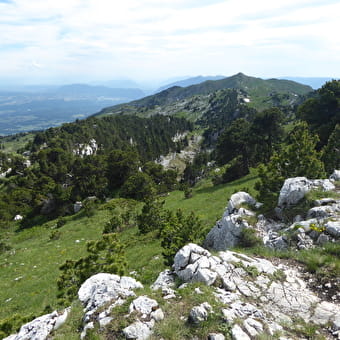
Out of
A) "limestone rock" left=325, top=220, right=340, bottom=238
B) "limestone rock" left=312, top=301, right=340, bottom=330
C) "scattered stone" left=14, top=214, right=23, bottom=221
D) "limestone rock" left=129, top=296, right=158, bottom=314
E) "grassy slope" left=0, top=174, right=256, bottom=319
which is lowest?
"scattered stone" left=14, top=214, right=23, bottom=221

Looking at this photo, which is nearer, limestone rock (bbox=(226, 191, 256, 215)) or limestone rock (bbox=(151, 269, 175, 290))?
limestone rock (bbox=(151, 269, 175, 290))

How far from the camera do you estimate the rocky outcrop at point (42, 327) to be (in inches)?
339

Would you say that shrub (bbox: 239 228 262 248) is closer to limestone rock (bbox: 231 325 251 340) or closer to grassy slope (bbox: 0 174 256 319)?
grassy slope (bbox: 0 174 256 319)

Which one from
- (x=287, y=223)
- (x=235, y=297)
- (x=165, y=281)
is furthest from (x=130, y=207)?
(x=235, y=297)

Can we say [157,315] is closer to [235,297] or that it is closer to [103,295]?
[103,295]

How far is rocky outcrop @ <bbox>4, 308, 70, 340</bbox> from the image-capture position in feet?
28.2

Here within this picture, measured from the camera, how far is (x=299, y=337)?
8016mm

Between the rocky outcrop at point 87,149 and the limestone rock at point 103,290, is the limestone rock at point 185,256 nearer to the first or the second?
the limestone rock at point 103,290

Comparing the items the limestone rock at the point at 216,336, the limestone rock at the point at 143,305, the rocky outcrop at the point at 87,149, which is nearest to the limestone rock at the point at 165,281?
the limestone rock at the point at 143,305

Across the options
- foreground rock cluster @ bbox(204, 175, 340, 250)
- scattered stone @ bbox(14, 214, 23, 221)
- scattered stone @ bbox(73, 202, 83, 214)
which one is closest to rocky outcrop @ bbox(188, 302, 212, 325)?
foreground rock cluster @ bbox(204, 175, 340, 250)

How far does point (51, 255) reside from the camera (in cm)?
2798

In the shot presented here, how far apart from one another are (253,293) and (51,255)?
26124 mm

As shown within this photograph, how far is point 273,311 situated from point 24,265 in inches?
1111

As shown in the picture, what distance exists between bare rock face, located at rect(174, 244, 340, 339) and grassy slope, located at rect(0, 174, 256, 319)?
609cm
